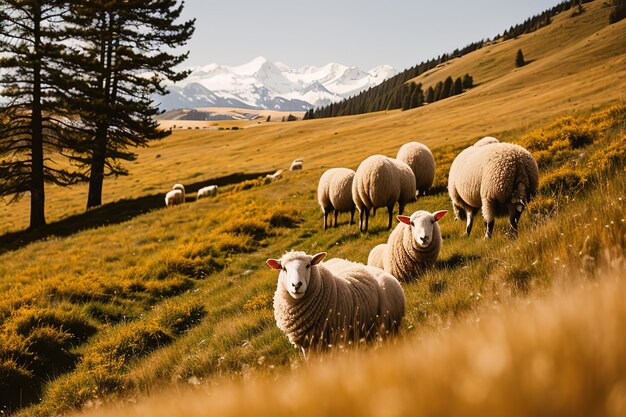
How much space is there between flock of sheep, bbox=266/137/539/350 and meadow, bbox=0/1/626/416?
1.38 feet

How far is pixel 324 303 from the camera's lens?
5.39 meters

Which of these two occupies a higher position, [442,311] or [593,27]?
[593,27]

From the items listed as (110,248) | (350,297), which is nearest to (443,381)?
(350,297)

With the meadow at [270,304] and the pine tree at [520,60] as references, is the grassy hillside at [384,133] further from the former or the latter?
the pine tree at [520,60]

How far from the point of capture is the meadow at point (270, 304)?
1071 mm

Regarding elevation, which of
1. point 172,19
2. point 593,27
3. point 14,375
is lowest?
point 14,375

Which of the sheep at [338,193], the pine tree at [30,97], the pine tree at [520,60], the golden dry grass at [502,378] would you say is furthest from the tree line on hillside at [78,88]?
the pine tree at [520,60]

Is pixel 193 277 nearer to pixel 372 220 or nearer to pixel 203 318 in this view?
pixel 203 318

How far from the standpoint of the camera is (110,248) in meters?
15.3

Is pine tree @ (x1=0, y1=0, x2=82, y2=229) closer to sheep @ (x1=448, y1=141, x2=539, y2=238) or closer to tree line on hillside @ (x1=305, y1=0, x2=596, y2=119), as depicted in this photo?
sheep @ (x1=448, y1=141, x2=539, y2=238)

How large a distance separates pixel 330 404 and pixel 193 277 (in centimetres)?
1179

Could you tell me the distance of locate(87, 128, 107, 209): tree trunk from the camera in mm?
23170

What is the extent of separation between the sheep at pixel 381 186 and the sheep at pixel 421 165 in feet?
7.53

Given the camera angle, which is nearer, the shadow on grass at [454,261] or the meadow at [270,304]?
the meadow at [270,304]
